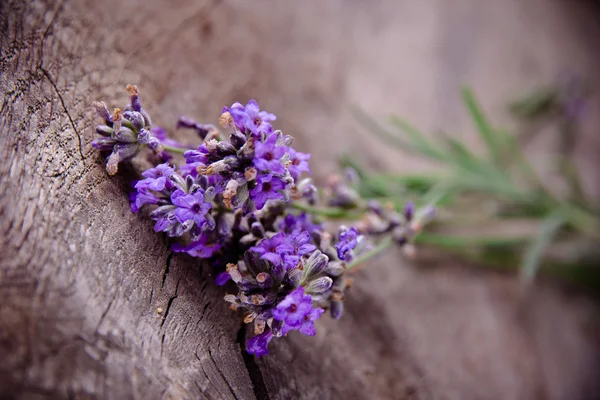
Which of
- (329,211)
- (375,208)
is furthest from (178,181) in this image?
(375,208)

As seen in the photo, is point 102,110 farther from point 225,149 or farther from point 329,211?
point 329,211

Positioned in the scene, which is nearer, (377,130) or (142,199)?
(142,199)

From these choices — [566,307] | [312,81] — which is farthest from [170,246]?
[566,307]

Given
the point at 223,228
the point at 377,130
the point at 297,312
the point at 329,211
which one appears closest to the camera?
the point at 297,312

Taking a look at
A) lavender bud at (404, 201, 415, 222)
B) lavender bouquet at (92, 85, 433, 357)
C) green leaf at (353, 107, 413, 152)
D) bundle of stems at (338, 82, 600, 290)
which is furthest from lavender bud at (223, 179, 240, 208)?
green leaf at (353, 107, 413, 152)

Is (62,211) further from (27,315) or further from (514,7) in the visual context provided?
(514,7)

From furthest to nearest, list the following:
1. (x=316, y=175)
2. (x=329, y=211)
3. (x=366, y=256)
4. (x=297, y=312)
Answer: (x=316, y=175) < (x=329, y=211) < (x=366, y=256) < (x=297, y=312)

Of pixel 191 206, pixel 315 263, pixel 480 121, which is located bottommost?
pixel 315 263
